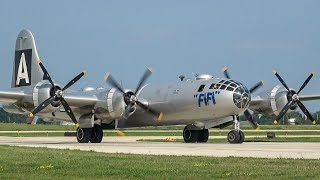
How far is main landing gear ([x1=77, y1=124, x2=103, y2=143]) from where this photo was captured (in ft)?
139

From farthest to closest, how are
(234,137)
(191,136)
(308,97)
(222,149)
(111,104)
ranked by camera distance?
(308,97)
(191,136)
(111,104)
(234,137)
(222,149)

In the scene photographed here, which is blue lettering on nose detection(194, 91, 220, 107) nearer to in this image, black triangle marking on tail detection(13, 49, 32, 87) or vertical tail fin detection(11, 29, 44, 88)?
vertical tail fin detection(11, 29, 44, 88)

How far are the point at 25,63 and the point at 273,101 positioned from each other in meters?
18.6

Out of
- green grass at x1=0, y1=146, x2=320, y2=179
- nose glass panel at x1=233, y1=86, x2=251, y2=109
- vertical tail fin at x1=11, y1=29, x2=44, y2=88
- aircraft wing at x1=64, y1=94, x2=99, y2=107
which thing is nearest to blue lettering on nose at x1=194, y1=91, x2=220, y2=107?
nose glass panel at x1=233, y1=86, x2=251, y2=109

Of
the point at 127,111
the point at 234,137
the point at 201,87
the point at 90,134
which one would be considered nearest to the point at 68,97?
Result: the point at 90,134

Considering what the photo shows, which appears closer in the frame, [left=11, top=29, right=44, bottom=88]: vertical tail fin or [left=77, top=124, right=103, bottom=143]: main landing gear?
[left=77, top=124, right=103, bottom=143]: main landing gear

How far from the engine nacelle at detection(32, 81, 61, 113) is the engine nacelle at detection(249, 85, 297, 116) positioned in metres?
14.8

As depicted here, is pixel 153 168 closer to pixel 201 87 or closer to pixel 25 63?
pixel 201 87

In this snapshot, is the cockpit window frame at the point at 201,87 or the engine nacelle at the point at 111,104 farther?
the cockpit window frame at the point at 201,87

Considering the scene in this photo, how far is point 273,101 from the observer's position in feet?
145

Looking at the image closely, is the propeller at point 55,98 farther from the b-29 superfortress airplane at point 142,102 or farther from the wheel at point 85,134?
the wheel at point 85,134

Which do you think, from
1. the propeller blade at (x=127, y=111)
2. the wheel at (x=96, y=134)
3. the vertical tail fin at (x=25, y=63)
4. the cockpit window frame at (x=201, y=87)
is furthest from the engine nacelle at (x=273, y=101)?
the vertical tail fin at (x=25, y=63)

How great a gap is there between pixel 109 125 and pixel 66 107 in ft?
16.3

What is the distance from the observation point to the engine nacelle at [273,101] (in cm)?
4406
